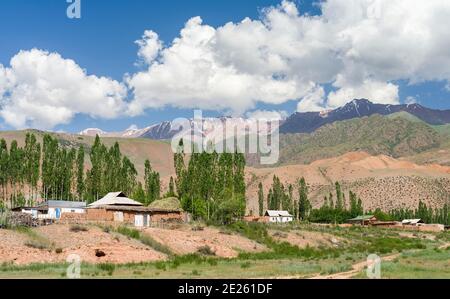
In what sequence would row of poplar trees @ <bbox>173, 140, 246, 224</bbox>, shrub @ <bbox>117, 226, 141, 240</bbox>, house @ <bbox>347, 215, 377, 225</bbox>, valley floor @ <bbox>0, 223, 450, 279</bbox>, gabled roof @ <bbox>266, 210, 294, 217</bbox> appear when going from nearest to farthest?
valley floor @ <bbox>0, 223, 450, 279</bbox>
shrub @ <bbox>117, 226, 141, 240</bbox>
row of poplar trees @ <bbox>173, 140, 246, 224</bbox>
gabled roof @ <bbox>266, 210, 294, 217</bbox>
house @ <bbox>347, 215, 377, 225</bbox>

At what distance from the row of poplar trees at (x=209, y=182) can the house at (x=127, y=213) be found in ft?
36.9

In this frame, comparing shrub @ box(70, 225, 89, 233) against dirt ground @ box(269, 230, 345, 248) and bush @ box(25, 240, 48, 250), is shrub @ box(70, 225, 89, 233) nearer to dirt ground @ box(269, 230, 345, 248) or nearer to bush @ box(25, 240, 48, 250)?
bush @ box(25, 240, 48, 250)

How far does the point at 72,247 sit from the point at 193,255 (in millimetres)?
10461

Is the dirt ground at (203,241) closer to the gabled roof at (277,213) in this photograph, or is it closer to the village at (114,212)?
the village at (114,212)

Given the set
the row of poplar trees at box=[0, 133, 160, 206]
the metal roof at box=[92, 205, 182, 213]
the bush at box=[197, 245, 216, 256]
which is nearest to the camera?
the bush at box=[197, 245, 216, 256]

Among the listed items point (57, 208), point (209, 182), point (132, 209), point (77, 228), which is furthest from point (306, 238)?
point (57, 208)

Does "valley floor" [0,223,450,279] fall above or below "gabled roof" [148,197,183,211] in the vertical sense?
below

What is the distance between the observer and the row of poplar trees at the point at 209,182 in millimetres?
85688

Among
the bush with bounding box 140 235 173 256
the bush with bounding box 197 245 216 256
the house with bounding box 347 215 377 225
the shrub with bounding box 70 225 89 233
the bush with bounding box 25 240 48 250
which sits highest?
the shrub with bounding box 70 225 89 233

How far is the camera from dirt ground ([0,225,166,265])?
40.4m

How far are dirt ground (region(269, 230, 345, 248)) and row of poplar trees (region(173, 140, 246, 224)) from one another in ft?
41.6

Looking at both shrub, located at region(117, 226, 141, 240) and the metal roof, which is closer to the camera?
shrub, located at region(117, 226, 141, 240)

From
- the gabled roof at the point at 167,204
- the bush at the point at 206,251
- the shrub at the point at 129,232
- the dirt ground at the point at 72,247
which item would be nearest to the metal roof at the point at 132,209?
the gabled roof at the point at 167,204


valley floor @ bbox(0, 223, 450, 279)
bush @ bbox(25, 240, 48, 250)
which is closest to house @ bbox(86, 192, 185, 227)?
valley floor @ bbox(0, 223, 450, 279)
